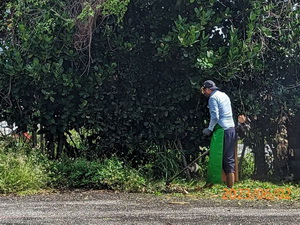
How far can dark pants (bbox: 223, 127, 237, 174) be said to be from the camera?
9.90 metres

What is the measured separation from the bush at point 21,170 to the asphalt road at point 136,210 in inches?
18.7

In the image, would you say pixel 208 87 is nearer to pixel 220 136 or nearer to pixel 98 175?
pixel 220 136

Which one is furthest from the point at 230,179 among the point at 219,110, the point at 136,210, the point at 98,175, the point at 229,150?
the point at 136,210

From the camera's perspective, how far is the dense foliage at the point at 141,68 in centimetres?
1018

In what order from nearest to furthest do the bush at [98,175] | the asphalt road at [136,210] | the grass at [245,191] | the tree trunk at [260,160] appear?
1. the asphalt road at [136,210]
2. the grass at [245,191]
3. the bush at [98,175]
4. the tree trunk at [260,160]

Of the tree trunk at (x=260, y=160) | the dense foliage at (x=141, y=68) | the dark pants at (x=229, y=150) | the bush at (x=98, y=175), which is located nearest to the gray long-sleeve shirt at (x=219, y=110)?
the dark pants at (x=229, y=150)

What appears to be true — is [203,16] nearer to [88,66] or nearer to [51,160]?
[88,66]

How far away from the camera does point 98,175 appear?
10164 mm

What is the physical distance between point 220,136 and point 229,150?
0.88 ft

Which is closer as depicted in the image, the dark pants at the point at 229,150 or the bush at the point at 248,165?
the dark pants at the point at 229,150

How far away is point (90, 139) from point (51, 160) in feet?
2.63

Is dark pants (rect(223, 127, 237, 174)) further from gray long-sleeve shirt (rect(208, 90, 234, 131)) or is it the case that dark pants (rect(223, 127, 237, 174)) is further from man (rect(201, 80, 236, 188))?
gray long-sleeve shirt (rect(208, 90, 234, 131))

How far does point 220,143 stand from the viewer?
9883 millimetres

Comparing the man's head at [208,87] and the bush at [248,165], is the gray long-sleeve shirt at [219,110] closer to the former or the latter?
the man's head at [208,87]
